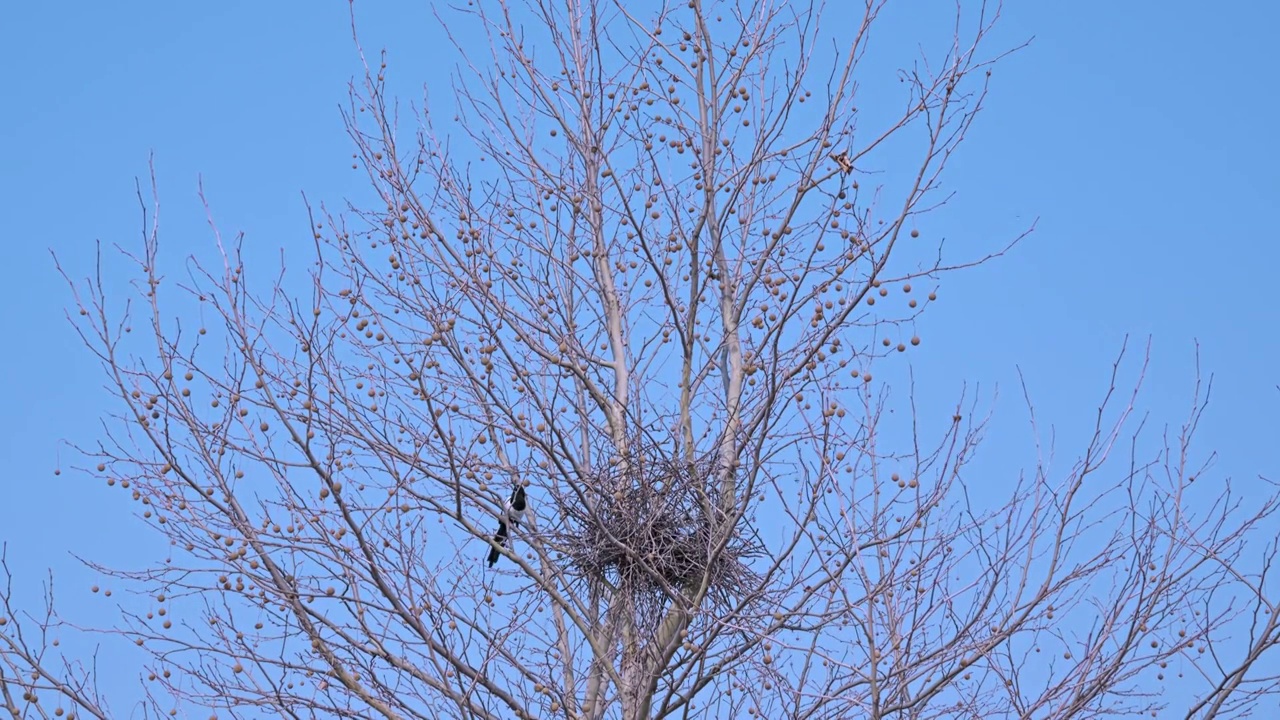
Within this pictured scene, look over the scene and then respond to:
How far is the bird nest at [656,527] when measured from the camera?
6.48m

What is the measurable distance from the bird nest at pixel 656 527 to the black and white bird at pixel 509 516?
A: 34 centimetres

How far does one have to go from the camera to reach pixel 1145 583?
226 inches

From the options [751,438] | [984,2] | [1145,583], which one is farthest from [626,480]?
[984,2]

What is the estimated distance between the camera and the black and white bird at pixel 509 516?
22.5 ft

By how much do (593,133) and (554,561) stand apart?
2.20 metres

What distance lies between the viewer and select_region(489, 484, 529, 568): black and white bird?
270 inches

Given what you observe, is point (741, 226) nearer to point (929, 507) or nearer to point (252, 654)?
point (929, 507)

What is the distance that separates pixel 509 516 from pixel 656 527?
30.7 inches

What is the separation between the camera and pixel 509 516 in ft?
22.8

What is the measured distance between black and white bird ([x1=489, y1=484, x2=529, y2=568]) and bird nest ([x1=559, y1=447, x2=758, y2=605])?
1.11 ft

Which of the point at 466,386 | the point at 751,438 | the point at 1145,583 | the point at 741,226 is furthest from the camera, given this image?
the point at 741,226

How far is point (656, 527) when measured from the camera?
6535mm

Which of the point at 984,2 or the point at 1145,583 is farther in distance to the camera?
the point at 984,2

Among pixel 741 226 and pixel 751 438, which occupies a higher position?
pixel 741 226
